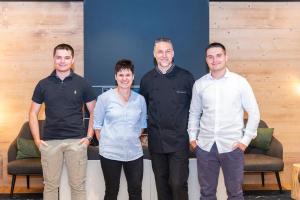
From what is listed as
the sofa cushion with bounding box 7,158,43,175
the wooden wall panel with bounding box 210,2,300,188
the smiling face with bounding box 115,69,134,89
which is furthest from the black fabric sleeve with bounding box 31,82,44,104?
the wooden wall panel with bounding box 210,2,300,188

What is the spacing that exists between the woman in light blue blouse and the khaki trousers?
0.56 ft

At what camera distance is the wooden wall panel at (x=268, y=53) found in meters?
5.87

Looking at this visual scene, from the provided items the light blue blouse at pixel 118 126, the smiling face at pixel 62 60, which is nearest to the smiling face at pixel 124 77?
the light blue blouse at pixel 118 126

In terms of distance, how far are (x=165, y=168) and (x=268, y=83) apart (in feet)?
10.0

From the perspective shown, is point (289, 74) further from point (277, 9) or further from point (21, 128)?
point (21, 128)

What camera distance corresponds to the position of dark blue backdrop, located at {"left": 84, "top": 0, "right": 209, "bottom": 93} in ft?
18.8

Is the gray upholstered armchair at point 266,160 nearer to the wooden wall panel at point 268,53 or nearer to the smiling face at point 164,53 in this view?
the wooden wall panel at point 268,53

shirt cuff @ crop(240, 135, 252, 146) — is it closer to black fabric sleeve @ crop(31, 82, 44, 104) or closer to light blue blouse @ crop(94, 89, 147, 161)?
light blue blouse @ crop(94, 89, 147, 161)

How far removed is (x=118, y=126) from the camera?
3.27 metres

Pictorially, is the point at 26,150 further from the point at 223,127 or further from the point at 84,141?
the point at 223,127

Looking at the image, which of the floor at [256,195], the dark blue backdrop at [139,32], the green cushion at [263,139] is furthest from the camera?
the dark blue backdrop at [139,32]

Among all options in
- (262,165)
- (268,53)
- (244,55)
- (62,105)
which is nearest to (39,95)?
(62,105)

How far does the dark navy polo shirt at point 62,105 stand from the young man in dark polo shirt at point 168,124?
0.54 metres

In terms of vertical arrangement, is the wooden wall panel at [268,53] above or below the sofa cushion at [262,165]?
above
